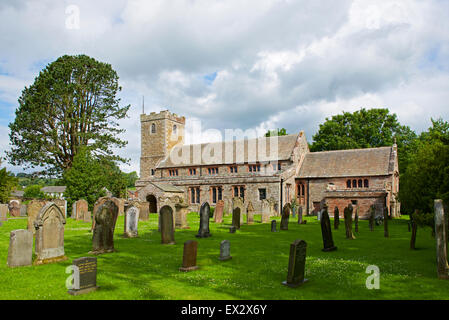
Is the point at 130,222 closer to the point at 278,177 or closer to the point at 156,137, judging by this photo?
the point at 278,177

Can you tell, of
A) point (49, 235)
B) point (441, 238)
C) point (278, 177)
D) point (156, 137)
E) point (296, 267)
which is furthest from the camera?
point (156, 137)

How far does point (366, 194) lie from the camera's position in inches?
1201

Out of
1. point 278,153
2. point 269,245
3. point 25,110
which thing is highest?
point 25,110

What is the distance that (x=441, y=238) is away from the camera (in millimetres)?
8242

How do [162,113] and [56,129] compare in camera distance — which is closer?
[56,129]

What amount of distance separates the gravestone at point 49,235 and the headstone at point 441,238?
10.6 metres

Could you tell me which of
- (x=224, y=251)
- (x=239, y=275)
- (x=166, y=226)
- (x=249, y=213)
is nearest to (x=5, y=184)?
(x=249, y=213)

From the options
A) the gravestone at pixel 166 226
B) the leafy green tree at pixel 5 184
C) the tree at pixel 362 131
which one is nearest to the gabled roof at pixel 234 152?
the tree at pixel 362 131

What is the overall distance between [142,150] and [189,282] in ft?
148

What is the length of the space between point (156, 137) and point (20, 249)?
40863 millimetres
